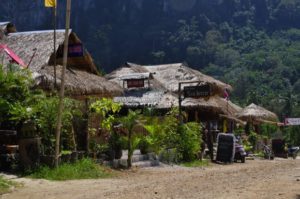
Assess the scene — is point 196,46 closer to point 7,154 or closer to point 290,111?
point 290,111

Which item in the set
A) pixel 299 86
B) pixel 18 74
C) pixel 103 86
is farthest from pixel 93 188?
pixel 299 86

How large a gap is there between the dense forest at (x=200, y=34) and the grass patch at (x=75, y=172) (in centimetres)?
4265

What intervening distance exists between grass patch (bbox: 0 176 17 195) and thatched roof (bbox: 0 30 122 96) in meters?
→ 4.75

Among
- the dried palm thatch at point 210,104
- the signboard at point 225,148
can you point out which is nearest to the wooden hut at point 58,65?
the signboard at point 225,148

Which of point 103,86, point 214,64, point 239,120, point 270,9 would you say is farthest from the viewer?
point 270,9

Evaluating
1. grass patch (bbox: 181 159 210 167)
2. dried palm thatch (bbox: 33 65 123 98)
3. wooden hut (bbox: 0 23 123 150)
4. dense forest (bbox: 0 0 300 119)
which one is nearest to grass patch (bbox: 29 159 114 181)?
wooden hut (bbox: 0 23 123 150)

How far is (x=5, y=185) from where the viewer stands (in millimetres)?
8469

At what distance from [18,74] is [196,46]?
58619mm

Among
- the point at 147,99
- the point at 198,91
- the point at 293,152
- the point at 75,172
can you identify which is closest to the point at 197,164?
the point at 198,91

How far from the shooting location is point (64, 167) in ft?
34.0

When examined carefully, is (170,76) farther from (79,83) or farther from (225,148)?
(79,83)

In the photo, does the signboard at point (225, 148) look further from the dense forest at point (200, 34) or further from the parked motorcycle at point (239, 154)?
the dense forest at point (200, 34)

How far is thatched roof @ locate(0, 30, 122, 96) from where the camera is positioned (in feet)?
47.2

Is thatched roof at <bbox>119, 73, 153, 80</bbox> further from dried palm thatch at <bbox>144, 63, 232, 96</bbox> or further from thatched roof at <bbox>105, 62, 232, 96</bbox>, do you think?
dried palm thatch at <bbox>144, 63, 232, 96</bbox>
